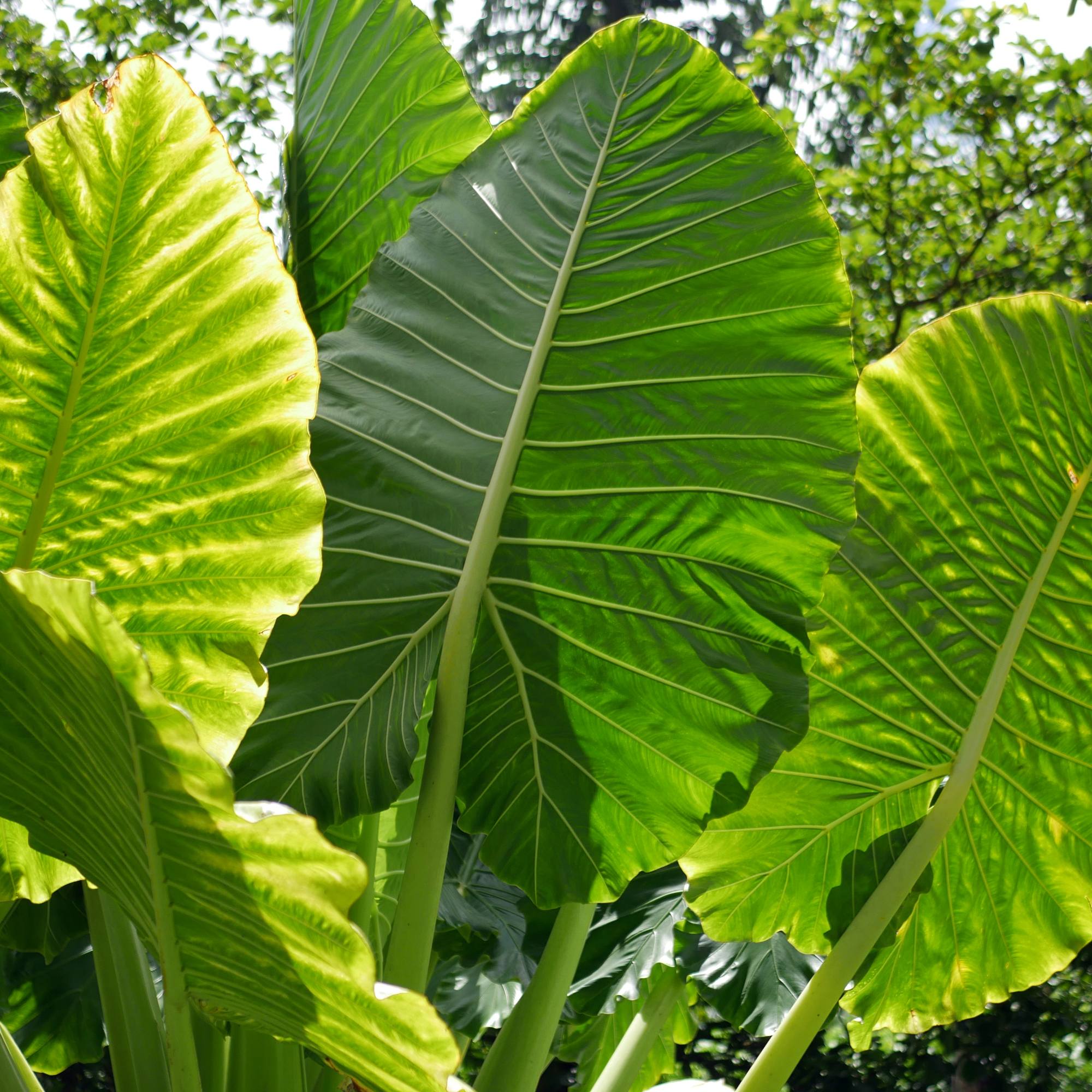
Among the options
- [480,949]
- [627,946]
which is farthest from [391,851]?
[627,946]

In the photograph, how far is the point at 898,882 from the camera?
105cm

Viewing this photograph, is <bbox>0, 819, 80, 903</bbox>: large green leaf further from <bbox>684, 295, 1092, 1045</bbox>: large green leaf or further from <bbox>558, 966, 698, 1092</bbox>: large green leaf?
<bbox>558, 966, 698, 1092</bbox>: large green leaf

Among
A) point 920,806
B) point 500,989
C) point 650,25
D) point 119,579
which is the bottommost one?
point 500,989

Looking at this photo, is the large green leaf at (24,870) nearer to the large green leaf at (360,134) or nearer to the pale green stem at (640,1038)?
the large green leaf at (360,134)

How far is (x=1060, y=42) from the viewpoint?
3.57 m

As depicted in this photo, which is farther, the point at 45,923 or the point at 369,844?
the point at 45,923

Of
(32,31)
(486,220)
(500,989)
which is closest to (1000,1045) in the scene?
(500,989)

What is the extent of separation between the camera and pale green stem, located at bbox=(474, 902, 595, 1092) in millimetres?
1143

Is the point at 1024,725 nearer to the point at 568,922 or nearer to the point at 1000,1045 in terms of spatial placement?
the point at 568,922

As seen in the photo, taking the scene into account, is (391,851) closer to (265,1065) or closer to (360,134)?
(265,1065)

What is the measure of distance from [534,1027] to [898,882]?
15.7 inches

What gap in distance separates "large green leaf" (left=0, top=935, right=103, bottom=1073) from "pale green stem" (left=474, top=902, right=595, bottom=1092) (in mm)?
898

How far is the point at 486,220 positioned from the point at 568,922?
2.40 ft

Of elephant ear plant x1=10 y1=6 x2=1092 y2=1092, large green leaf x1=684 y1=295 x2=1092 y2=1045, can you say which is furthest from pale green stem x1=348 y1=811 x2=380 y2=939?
large green leaf x1=684 y1=295 x2=1092 y2=1045
